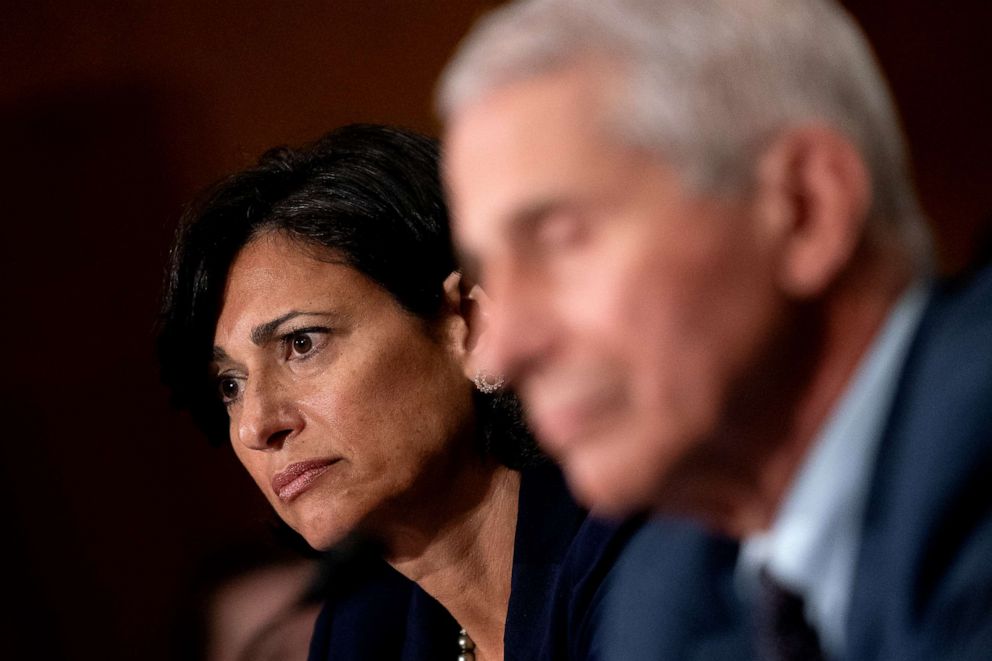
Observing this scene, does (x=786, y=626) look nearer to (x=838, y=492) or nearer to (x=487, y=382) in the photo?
(x=838, y=492)

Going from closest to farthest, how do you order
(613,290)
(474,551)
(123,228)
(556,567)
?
1. (613,290)
2. (556,567)
3. (474,551)
4. (123,228)

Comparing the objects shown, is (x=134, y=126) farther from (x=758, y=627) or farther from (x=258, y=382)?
(x=758, y=627)

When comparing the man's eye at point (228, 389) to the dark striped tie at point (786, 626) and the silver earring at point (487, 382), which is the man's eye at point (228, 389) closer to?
the silver earring at point (487, 382)

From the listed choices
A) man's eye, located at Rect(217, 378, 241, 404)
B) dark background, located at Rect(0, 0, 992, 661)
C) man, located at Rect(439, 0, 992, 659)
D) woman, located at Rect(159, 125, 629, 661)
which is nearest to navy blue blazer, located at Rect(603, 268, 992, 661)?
man, located at Rect(439, 0, 992, 659)

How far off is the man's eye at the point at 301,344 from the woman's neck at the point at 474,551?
23 centimetres

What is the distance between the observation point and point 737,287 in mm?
539

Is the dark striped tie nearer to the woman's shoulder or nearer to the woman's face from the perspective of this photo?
the woman's shoulder

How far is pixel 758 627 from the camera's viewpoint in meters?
0.64

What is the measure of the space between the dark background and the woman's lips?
40 cm

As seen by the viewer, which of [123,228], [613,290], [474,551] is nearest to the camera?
[613,290]

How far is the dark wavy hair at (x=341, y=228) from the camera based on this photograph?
1384mm

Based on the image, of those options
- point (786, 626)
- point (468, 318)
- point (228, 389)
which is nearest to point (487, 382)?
point (468, 318)

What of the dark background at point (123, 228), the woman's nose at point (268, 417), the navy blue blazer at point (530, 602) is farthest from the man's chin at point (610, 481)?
the dark background at point (123, 228)

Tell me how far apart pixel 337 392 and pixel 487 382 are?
17 cm
